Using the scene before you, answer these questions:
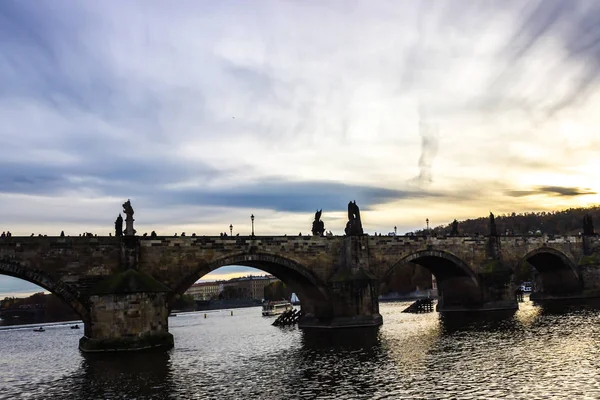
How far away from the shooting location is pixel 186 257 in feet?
139

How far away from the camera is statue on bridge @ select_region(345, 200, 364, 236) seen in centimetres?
5009

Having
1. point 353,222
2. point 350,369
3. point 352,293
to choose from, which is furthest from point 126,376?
point 353,222

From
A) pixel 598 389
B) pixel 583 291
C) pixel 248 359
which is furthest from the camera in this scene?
pixel 583 291

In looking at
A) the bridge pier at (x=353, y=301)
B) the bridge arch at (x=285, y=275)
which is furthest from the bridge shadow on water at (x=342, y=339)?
the bridge arch at (x=285, y=275)

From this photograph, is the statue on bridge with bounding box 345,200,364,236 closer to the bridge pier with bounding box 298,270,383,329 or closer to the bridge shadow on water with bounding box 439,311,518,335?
the bridge pier with bounding box 298,270,383,329

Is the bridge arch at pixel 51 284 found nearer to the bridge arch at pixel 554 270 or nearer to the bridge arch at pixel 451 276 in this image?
the bridge arch at pixel 451 276

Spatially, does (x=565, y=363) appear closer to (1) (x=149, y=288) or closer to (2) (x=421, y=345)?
(2) (x=421, y=345)

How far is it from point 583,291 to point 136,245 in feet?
204

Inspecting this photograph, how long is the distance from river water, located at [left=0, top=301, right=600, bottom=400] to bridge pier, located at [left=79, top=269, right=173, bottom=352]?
1397mm

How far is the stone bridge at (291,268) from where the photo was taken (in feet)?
118

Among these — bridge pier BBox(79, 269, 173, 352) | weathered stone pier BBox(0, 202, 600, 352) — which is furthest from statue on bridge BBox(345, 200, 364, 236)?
bridge pier BBox(79, 269, 173, 352)

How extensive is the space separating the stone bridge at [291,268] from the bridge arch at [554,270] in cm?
17

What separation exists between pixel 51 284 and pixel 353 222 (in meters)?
26.9

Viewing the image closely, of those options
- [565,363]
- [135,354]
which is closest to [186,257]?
[135,354]
